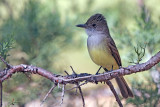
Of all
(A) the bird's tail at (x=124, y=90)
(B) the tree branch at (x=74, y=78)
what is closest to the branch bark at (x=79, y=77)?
(B) the tree branch at (x=74, y=78)

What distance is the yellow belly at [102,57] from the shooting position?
329 cm

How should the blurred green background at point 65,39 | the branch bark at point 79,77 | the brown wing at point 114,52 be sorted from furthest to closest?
the blurred green background at point 65,39 < the brown wing at point 114,52 < the branch bark at point 79,77

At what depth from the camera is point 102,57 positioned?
333 centimetres

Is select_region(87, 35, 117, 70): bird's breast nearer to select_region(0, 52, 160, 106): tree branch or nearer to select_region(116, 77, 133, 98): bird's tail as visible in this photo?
select_region(116, 77, 133, 98): bird's tail

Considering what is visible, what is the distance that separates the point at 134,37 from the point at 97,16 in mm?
578

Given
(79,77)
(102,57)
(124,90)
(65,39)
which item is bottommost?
(79,77)

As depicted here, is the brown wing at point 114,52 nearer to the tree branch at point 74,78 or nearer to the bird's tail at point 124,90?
the bird's tail at point 124,90

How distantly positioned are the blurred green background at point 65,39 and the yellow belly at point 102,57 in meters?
0.19

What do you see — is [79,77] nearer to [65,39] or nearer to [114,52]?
[114,52]

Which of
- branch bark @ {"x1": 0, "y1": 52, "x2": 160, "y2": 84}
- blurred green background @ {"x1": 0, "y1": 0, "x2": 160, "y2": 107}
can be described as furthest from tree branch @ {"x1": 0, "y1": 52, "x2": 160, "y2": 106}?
blurred green background @ {"x1": 0, "y1": 0, "x2": 160, "y2": 107}

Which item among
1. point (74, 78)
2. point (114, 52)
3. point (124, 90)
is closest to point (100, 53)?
point (114, 52)

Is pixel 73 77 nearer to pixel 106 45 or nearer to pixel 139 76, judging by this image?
pixel 106 45

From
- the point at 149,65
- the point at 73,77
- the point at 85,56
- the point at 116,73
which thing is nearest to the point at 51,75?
the point at 73,77

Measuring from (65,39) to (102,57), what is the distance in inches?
53.8
